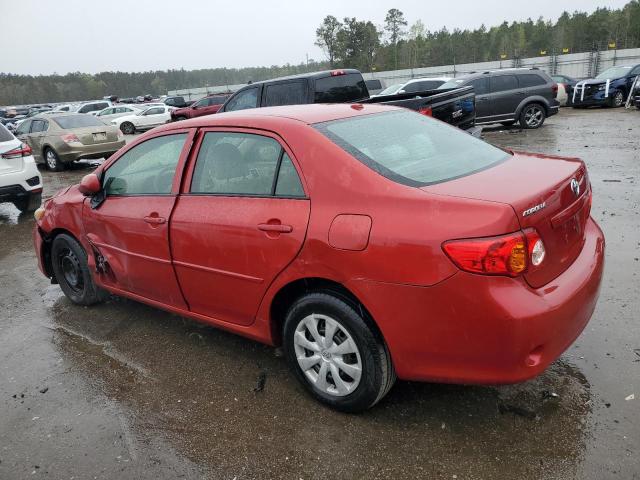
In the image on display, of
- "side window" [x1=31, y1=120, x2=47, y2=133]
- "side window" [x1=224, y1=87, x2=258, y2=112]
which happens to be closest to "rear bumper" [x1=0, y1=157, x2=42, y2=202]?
"side window" [x1=224, y1=87, x2=258, y2=112]

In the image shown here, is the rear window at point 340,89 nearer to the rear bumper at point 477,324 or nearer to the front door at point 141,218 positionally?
the front door at point 141,218

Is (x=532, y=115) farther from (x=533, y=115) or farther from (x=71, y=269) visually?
(x=71, y=269)

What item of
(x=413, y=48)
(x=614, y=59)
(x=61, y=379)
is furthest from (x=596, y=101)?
(x=413, y=48)

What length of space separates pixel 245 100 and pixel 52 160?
7.23m

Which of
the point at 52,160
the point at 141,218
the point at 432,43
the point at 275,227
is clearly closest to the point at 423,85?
the point at 52,160

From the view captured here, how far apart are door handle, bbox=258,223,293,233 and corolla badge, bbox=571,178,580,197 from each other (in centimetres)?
147

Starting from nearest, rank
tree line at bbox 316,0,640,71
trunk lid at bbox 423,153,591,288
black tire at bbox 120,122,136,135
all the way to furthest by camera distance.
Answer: trunk lid at bbox 423,153,591,288 → black tire at bbox 120,122,136,135 → tree line at bbox 316,0,640,71

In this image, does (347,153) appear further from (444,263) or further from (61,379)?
(61,379)

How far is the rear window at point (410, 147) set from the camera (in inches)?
104

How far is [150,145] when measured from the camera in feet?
12.3

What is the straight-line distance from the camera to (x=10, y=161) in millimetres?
8070

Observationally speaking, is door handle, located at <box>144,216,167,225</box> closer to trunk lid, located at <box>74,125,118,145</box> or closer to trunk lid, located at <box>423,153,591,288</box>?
trunk lid, located at <box>423,153,591,288</box>

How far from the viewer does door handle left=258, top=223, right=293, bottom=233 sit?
2691mm

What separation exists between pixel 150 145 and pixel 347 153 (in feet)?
5.84
